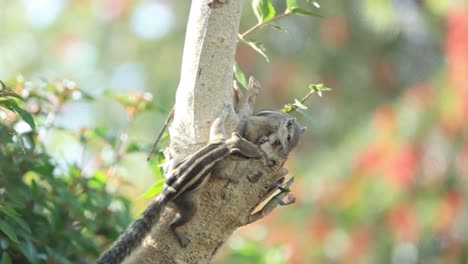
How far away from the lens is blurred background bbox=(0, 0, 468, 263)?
561cm

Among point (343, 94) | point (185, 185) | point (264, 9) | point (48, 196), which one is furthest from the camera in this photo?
point (343, 94)

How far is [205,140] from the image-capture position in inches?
57.6

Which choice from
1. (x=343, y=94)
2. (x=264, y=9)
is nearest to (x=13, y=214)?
(x=264, y=9)

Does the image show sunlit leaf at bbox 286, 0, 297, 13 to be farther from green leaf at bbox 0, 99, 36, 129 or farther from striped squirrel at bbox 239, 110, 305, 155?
green leaf at bbox 0, 99, 36, 129

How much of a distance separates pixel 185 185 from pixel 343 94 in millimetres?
5412

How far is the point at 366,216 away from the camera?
5.86m

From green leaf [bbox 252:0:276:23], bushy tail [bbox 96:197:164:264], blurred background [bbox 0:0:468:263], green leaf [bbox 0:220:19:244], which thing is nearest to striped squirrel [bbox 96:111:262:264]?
bushy tail [bbox 96:197:164:264]

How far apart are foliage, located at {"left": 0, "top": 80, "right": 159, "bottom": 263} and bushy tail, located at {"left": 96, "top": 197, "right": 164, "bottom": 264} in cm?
13

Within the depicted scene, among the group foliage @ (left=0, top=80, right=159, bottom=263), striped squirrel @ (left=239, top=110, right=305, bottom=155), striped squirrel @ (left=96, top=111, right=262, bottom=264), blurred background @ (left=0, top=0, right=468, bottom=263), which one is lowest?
blurred background @ (left=0, top=0, right=468, bottom=263)

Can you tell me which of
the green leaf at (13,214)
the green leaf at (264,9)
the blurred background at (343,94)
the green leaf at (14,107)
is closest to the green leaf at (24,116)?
the green leaf at (14,107)

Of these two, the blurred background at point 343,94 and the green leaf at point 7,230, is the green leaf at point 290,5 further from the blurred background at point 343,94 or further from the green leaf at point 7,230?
the blurred background at point 343,94

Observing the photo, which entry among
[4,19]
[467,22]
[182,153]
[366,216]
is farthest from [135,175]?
[182,153]

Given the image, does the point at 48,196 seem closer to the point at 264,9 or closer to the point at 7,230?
the point at 7,230

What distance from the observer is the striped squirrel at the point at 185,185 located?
4.54 ft
